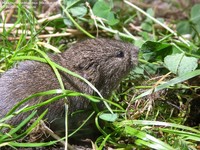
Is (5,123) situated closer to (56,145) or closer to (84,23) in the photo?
(56,145)

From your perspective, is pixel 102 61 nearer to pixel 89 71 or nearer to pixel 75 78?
pixel 89 71

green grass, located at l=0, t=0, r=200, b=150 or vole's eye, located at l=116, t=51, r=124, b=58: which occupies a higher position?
vole's eye, located at l=116, t=51, r=124, b=58

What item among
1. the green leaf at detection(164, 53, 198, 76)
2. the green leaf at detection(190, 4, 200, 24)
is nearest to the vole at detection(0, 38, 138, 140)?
the green leaf at detection(164, 53, 198, 76)

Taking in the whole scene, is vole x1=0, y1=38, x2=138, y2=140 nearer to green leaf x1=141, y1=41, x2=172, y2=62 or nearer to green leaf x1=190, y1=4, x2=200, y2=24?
green leaf x1=141, y1=41, x2=172, y2=62

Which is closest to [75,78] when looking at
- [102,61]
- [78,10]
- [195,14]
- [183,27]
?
[102,61]

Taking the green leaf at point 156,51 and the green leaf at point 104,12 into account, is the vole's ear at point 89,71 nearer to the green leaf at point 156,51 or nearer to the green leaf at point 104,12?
the green leaf at point 156,51
